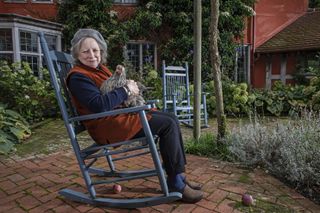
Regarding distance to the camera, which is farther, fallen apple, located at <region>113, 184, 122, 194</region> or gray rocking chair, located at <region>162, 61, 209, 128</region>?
gray rocking chair, located at <region>162, 61, 209, 128</region>

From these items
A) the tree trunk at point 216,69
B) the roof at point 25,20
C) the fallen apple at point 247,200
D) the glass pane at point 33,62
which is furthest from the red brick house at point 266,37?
the fallen apple at point 247,200

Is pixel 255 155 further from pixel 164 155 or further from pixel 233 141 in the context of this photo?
pixel 164 155

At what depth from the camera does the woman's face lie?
207cm

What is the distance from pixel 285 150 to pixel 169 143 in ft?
3.91

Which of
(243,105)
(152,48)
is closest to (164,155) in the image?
(243,105)

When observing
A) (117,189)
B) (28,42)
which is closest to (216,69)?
(117,189)

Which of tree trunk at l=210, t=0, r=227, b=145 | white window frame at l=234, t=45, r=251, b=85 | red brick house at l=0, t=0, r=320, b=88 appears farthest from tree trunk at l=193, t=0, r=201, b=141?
white window frame at l=234, t=45, r=251, b=85

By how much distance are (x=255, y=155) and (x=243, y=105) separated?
3792mm

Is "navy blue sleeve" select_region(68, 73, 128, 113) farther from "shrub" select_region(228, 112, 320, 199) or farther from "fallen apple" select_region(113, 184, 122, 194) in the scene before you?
"shrub" select_region(228, 112, 320, 199)

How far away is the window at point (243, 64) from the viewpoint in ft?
38.6

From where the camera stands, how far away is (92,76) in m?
2.07

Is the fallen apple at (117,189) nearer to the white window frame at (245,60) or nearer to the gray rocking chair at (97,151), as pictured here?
the gray rocking chair at (97,151)

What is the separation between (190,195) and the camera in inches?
80.8

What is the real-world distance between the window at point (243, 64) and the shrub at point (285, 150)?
874 centimetres
